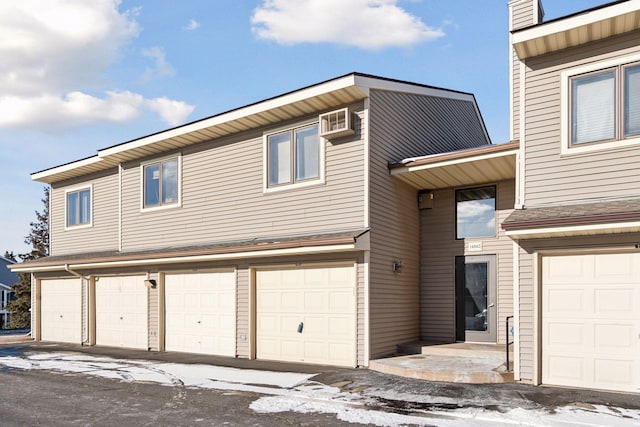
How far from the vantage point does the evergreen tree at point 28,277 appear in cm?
3472

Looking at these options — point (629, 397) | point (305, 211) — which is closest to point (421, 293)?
point (305, 211)

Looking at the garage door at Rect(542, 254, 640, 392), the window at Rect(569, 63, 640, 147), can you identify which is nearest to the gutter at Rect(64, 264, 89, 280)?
the garage door at Rect(542, 254, 640, 392)

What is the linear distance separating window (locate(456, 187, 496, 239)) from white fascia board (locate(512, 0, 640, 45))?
4502mm

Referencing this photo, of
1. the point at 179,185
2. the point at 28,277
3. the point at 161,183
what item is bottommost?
the point at 28,277

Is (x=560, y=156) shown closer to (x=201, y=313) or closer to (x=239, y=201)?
(x=239, y=201)

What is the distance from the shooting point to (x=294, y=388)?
9.64 metres

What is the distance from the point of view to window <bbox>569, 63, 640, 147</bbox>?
29.6ft

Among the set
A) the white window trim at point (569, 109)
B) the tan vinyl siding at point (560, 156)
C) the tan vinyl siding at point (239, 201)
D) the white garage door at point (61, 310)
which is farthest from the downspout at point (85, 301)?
the white window trim at point (569, 109)

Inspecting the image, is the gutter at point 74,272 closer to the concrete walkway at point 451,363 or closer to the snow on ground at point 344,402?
the snow on ground at point 344,402

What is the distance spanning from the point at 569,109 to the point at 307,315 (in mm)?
6768

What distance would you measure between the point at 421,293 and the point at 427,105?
15.9 ft

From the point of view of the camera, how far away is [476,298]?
43.5 feet

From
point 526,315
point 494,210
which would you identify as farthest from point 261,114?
point 526,315

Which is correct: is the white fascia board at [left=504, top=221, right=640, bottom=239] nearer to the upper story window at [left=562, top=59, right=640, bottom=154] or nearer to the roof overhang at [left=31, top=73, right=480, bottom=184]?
the upper story window at [left=562, top=59, right=640, bottom=154]
